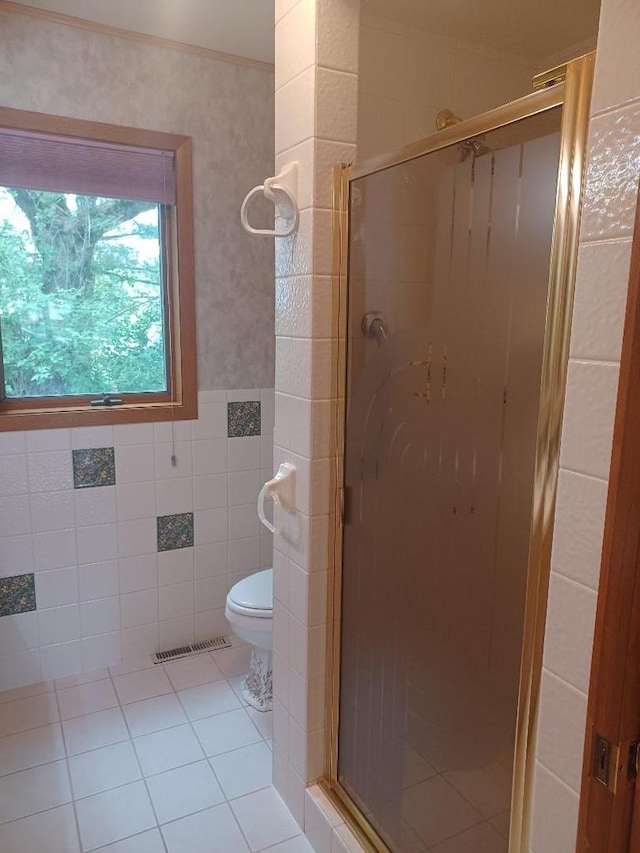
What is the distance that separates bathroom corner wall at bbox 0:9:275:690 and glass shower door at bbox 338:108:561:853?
1.16 metres

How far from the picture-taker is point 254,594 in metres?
2.20

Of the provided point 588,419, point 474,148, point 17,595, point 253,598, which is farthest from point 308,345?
point 17,595

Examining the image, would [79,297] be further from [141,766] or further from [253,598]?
[141,766]

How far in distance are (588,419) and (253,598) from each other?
1.61 m

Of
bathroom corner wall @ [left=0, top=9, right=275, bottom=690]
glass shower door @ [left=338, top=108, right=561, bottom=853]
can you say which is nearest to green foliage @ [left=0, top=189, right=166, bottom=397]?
bathroom corner wall @ [left=0, top=9, right=275, bottom=690]

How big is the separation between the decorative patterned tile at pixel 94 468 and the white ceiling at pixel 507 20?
183 centimetres

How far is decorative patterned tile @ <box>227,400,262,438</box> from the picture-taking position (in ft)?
8.49

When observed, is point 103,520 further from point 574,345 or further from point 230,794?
point 574,345

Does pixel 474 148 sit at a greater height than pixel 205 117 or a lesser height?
lesser

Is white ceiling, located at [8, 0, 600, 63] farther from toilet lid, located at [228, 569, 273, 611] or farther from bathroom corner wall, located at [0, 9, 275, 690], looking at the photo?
toilet lid, located at [228, 569, 273, 611]

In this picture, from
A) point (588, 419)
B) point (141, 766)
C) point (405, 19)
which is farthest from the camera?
point (405, 19)

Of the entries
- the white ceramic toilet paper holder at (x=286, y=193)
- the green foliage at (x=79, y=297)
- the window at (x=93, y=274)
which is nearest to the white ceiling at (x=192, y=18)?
the window at (x=93, y=274)

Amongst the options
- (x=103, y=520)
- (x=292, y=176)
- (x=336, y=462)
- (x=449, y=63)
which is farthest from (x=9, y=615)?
(x=449, y=63)

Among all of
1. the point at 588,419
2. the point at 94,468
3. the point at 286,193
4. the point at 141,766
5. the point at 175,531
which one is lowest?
the point at 141,766
